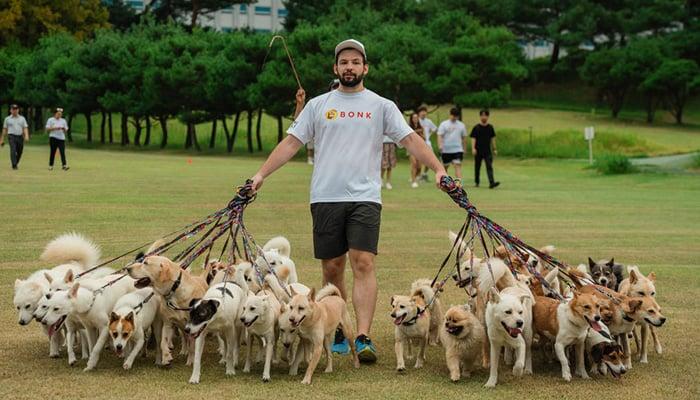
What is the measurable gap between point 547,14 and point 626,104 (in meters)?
11.0

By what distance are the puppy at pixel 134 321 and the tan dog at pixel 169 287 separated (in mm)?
122

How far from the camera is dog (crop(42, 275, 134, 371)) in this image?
7.03 m

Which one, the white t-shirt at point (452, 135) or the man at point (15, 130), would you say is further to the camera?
the man at point (15, 130)

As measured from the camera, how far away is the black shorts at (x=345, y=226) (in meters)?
7.52

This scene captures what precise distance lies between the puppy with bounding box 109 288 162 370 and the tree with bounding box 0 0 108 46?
7226 centimetres

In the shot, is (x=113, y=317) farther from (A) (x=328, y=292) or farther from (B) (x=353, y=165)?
(B) (x=353, y=165)

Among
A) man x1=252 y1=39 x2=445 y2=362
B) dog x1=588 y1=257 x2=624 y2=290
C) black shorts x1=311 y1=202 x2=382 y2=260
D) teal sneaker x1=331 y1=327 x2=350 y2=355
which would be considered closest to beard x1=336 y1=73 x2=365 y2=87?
man x1=252 y1=39 x2=445 y2=362

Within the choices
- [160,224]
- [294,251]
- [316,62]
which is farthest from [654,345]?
[316,62]

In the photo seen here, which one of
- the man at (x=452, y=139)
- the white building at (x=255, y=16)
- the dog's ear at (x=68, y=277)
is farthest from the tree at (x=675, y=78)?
the dog's ear at (x=68, y=277)

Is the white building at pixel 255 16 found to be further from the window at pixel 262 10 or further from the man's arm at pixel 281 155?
the man's arm at pixel 281 155

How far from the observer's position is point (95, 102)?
6272 cm

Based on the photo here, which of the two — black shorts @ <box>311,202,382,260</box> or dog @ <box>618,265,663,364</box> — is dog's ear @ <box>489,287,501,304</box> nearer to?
black shorts @ <box>311,202,382,260</box>

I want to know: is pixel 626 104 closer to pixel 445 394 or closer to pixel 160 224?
pixel 160 224

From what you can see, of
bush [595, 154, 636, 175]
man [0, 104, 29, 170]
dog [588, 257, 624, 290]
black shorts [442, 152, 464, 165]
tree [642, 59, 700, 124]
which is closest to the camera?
dog [588, 257, 624, 290]
